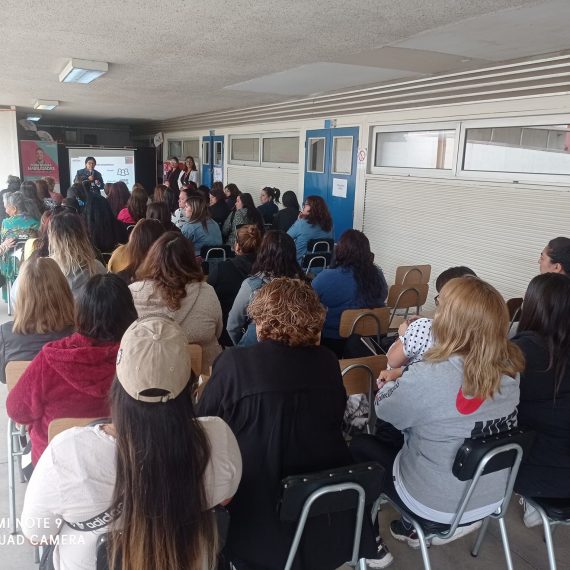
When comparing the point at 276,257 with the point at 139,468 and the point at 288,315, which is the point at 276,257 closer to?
the point at 288,315

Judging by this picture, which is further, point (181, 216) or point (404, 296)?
point (181, 216)

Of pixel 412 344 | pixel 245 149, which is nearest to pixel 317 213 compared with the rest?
pixel 412 344

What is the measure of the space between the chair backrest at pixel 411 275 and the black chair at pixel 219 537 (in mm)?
3314

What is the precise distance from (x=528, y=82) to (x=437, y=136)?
4.84 feet

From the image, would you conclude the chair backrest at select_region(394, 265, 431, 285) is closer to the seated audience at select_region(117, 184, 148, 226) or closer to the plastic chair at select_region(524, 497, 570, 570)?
the plastic chair at select_region(524, 497, 570, 570)

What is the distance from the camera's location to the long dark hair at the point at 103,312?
188cm

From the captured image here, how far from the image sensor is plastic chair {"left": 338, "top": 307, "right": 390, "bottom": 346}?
3000 mm

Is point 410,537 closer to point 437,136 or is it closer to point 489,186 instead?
point 489,186

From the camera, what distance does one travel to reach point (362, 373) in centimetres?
227

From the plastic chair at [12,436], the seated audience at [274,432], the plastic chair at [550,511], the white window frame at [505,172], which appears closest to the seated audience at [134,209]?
the white window frame at [505,172]

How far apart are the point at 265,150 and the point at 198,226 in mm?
4714

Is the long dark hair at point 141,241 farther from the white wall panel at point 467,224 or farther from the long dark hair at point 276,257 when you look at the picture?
the white wall panel at point 467,224

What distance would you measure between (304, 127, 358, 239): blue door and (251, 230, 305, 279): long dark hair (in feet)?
13.5

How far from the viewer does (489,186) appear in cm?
501
